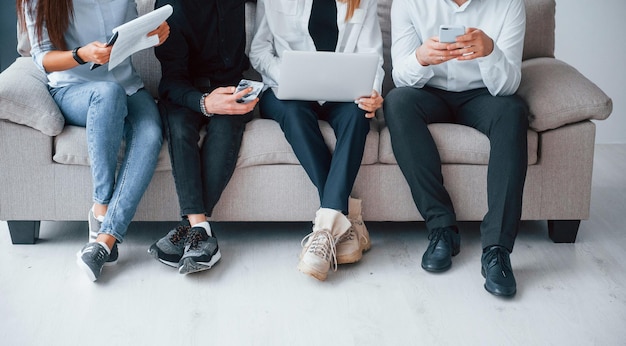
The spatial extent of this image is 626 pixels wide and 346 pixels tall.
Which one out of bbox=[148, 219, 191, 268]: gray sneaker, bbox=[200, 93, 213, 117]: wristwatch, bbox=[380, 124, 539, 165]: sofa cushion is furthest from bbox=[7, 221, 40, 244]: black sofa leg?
bbox=[380, 124, 539, 165]: sofa cushion

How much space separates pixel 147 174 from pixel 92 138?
19cm

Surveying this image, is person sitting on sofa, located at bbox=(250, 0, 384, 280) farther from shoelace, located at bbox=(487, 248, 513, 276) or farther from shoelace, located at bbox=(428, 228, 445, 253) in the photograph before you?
shoelace, located at bbox=(487, 248, 513, 276)

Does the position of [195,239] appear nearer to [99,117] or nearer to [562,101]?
[99,117]

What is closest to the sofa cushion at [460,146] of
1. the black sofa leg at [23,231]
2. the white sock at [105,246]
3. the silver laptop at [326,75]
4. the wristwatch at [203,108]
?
the silver laptop at [326,75]

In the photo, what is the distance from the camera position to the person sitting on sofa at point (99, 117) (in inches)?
93.6

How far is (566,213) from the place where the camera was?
8.48 ft

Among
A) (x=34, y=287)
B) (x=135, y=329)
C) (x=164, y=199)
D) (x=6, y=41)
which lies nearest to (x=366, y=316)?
(x=135, y=329)

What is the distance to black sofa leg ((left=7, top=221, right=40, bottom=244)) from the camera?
2570 mm

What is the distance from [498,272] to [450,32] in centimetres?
71

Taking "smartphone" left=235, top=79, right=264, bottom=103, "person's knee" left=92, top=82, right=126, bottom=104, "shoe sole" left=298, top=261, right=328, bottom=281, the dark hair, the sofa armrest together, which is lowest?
"shoe sole" left=298, top=261, right=328, bottom=281

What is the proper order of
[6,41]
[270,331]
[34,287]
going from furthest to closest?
1. [6,41]
2. [34,287]
3. [270,331]

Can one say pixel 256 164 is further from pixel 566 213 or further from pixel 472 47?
pixel 566 213

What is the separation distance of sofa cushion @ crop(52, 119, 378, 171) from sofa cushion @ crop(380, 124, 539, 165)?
4 cm

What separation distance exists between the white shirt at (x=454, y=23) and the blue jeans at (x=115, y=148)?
2.73ft
